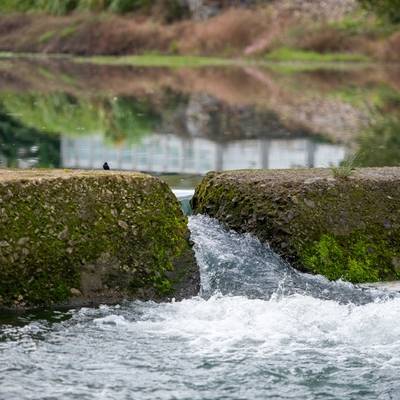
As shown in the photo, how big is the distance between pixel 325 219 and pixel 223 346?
2.30 metres

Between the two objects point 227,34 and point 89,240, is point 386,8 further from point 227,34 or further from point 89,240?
point 89,240

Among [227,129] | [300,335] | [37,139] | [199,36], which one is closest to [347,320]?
[300,335]

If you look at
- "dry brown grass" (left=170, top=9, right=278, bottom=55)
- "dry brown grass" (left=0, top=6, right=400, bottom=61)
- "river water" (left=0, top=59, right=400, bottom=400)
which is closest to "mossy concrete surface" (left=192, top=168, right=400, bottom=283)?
"river water" (left=0, top=59, right=400, bottom=400)

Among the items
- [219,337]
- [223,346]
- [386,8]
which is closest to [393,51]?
[386,8]

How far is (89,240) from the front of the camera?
7.91m

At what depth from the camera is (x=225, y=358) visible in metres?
6.72

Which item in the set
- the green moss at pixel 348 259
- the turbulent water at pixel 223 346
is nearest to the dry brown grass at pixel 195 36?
the green moss at pixel 348 259

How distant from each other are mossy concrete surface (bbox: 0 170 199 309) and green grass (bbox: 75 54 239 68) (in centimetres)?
3859

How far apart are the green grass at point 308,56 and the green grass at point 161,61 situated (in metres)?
1.83

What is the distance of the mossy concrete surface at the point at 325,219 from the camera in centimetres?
886

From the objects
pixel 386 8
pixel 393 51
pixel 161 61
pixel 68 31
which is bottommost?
pixel 161 61

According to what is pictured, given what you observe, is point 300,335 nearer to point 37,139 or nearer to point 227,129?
point 37,139

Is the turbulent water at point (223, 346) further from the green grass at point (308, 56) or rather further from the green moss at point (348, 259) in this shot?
the green grass at point (308, 56)

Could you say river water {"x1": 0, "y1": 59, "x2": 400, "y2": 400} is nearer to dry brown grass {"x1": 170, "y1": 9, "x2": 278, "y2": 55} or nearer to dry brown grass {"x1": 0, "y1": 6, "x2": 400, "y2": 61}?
dry brown grass {"x1": 0, "y1": 6, "x2": 400, "y2": 61}
